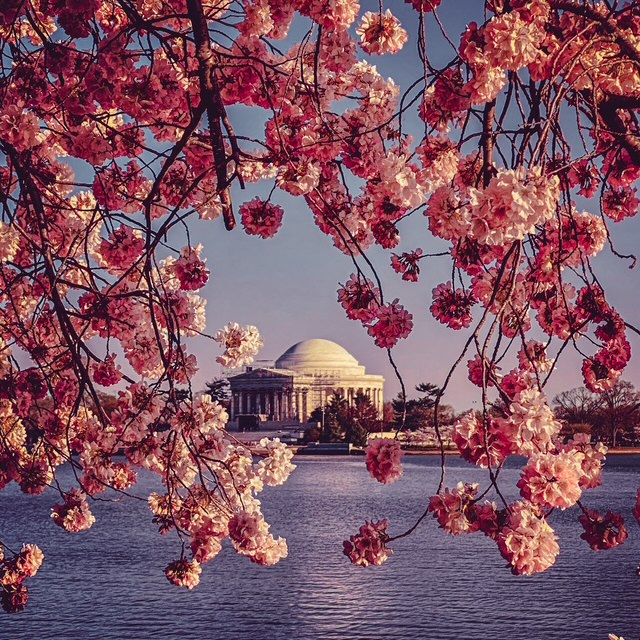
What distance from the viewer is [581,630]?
16.0m

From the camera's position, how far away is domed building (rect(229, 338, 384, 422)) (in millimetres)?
87875

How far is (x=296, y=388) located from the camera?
3447 inches

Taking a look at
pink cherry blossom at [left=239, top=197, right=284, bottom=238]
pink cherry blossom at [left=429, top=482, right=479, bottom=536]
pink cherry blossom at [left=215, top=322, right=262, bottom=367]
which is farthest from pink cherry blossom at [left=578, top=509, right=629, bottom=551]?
pink cherry blossom at [left=215, top=322, right=262, bottom=367]

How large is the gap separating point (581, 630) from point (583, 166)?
43.8 feet

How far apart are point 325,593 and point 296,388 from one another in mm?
68256

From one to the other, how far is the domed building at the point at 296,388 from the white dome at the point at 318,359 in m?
0.09

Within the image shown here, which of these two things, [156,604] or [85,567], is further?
[85,567]

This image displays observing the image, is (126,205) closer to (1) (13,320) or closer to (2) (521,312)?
(1) (13,320)

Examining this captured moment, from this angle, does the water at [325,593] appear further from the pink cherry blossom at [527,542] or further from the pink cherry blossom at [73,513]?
the pink cherry blossom at [527,542]

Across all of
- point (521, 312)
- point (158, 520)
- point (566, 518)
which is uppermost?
point (521, 312)

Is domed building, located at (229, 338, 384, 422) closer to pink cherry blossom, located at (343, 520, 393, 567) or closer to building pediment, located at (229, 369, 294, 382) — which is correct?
building pediment, located at (229, 369, 294, 382)

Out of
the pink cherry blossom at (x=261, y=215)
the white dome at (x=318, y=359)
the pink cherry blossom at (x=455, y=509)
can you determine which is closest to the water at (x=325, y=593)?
the pink cherry blossom at (x=261, y=215)

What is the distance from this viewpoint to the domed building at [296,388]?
87.9 meters

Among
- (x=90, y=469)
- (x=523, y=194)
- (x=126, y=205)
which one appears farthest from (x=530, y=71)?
(x=90, y=469)
